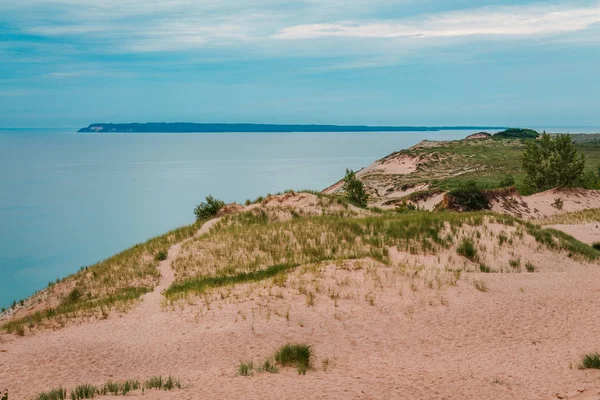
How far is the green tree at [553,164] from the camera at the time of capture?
48.3m

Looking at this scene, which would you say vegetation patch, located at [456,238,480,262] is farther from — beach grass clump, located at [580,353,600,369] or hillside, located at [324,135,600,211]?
hillside, located at [324,135,600,211]

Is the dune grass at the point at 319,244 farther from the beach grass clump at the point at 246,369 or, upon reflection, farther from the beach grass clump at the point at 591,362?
the beach grass clump at the point at 591,362

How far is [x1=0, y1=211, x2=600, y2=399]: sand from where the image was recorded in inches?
327

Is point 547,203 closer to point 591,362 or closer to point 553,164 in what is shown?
point 553,164

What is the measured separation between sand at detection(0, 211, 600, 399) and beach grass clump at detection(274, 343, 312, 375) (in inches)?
7.7

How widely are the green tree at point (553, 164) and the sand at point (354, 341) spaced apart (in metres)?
36.2

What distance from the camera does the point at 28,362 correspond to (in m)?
9.89

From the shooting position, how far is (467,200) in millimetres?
39312

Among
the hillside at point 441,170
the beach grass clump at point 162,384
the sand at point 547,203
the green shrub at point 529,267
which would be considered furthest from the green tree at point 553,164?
the beach grass clump at point 162,384

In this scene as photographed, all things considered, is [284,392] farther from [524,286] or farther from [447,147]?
[447,147]

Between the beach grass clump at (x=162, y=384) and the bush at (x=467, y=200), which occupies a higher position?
the beach grass clump at (x=162, y=384)

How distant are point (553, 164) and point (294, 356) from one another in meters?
44.9

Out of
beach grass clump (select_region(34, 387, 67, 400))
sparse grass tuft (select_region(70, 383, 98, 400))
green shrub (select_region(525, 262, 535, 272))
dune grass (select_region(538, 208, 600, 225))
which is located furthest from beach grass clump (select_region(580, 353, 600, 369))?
dune grass (select_region(538, 208, 600, 225))

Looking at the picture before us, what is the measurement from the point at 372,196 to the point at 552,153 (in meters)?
16.6
